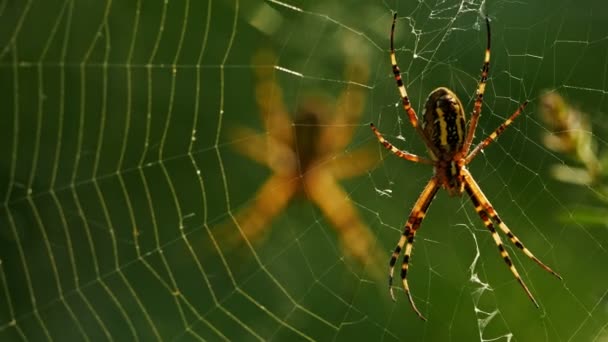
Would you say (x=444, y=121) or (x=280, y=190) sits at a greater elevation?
(x=444, y=121)

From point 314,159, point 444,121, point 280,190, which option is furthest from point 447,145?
point 280,190

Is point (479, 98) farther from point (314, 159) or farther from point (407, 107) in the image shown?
point (314, 159)

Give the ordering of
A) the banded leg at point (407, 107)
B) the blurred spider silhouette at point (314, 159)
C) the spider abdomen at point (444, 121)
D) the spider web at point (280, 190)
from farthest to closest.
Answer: the spider web at point (280, 190)
the blurred spider silhouette at point (314, 159)
the banded leg at point (407, 107)
the spider abdomen at point (444, 121)

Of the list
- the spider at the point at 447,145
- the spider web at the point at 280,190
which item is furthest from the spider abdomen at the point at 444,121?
the spider web at the point at 280,190

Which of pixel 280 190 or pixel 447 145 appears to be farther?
pixel 280 190

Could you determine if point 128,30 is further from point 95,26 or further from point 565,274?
point 565,274

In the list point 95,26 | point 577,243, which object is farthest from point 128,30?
point 577,243

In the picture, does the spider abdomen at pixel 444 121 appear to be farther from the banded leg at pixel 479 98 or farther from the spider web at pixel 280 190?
the spider web at pixel 280 190

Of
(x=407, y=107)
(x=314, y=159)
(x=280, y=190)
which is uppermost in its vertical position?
(x=407, y=107)
